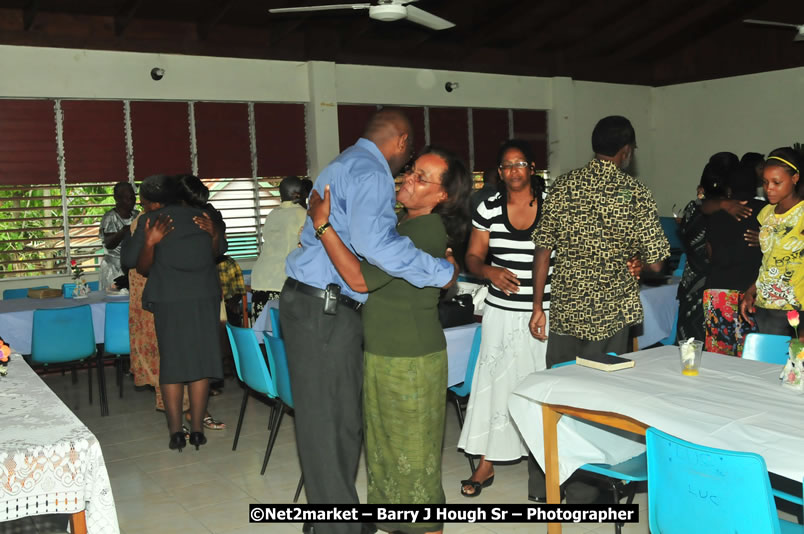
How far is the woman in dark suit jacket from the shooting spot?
14.7 ft

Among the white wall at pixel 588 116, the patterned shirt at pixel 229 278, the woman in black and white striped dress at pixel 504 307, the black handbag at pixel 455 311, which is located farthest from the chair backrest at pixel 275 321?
the white wall at pixel 588 116

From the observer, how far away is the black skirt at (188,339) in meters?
4.56

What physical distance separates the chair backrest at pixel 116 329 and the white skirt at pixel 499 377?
321 cm

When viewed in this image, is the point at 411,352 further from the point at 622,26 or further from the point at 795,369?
the point at 622,26

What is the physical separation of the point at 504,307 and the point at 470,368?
24.5 inches

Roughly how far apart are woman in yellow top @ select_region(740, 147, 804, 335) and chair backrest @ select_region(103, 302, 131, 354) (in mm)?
4481

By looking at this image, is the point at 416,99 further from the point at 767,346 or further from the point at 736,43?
the point at 767,346

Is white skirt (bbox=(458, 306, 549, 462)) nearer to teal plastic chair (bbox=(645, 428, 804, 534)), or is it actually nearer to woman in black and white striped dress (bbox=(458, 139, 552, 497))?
woman in black and white striped dress (bbox=(458, 139, 552, 497))

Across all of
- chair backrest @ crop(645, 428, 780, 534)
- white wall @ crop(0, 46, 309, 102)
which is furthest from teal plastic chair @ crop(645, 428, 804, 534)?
white wall @ crop(0, 46, 309, 102)

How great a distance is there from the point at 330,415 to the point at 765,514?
1485 mm

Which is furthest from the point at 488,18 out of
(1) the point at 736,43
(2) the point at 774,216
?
(2) the point at 774,216

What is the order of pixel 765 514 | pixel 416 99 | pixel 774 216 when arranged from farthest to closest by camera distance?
pixel 416 99 < pixel 774 216 < pixel 765 514

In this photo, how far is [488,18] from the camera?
35.2 feet

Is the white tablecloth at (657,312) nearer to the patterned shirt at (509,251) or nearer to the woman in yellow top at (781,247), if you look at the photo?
the woman in yellow top at (781,247)
